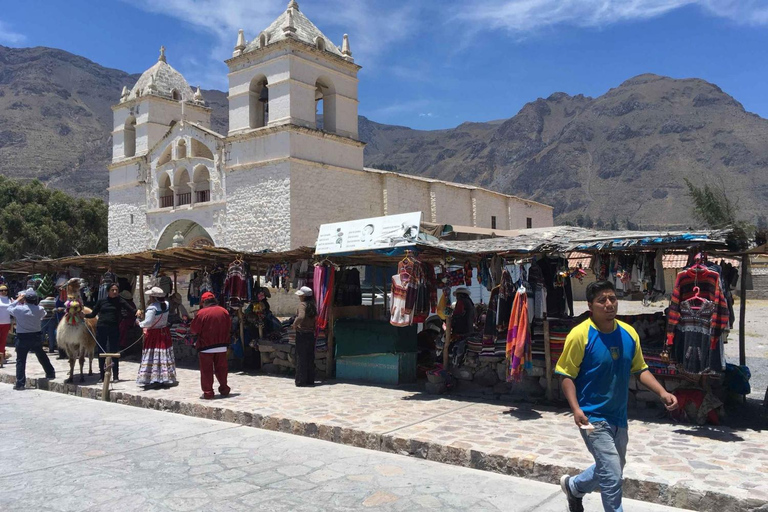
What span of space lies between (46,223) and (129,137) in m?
10.8

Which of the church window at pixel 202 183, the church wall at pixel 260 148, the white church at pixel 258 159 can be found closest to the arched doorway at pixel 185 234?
the white church at pixel 258 159

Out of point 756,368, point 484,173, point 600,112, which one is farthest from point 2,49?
point 756,368

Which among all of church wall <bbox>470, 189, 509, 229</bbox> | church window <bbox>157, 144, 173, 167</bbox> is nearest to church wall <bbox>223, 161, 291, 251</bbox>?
church window <bbox>157, 144, 173, 167</bbox>

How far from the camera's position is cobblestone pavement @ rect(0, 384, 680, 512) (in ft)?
15.4

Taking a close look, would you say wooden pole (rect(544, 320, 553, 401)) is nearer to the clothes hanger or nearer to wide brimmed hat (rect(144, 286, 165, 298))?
the clothes hanger

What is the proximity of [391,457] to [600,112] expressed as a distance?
445ft

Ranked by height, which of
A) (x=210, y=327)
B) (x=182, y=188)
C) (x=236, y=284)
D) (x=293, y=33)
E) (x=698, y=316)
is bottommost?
(x=210, y=327)

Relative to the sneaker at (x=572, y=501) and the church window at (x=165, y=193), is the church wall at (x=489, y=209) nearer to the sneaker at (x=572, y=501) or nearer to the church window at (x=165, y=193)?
the church window at (x=165, y=193)

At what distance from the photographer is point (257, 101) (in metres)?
25.1

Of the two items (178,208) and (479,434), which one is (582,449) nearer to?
(479,434)

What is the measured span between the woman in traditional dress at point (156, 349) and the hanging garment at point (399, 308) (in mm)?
3811

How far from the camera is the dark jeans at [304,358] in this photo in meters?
9.73

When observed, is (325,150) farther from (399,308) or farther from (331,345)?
(399,308)

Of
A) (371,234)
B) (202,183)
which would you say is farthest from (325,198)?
(371,234)
